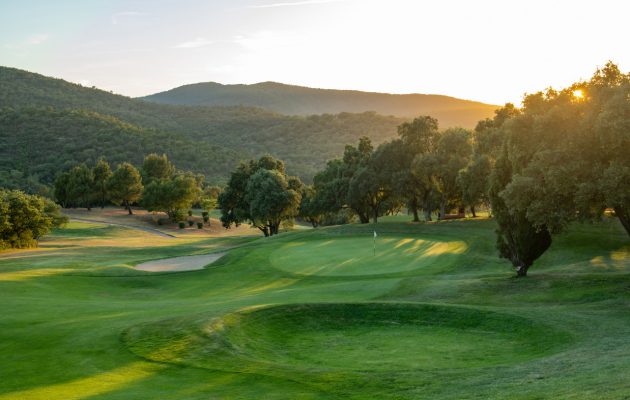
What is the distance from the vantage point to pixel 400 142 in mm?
56344

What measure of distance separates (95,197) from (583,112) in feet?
298

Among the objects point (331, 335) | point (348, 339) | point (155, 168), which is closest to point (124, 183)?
point (155, 168)

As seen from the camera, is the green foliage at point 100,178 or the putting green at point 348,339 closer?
the putting green at point 348,339

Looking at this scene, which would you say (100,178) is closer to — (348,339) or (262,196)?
(262,196)

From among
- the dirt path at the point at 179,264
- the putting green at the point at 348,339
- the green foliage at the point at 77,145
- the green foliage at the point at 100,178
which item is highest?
the green foliage at the point at 77,145

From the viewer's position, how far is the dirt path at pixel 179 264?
1484 inches

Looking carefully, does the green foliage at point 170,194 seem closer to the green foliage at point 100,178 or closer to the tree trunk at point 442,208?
the green foliage at point 100,178

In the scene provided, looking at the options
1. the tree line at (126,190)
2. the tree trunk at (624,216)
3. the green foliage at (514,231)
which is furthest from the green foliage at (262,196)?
the tree trunk at (624,216)

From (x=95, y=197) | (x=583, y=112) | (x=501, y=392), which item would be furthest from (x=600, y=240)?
(x=95, y=197)

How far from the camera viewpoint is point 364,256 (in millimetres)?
35219

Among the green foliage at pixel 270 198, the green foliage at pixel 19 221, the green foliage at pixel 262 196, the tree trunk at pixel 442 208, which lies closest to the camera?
the green foliage at pixel 19 221

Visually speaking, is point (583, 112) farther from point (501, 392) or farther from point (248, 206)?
point (248, 206)

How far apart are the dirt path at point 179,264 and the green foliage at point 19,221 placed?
2236 cm

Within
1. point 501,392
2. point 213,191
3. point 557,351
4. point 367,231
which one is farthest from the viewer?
point 213,191
